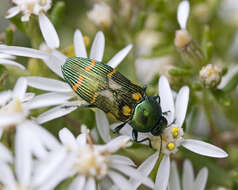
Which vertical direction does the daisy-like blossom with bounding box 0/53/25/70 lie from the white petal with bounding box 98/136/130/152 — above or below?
above

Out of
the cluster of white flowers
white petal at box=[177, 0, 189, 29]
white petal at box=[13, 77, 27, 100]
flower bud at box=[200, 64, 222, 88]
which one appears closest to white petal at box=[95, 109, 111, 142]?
the cluster of white flowers

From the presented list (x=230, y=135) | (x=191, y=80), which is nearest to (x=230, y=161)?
(x=230, y=135)

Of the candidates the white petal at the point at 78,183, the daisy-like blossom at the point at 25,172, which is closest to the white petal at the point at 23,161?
the daisy-like blossom at the point at 25,172

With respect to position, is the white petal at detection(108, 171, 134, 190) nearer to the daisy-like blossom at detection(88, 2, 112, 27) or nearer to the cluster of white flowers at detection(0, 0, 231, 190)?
the cluster of white flowers at detection(0, 0, 231, 190)

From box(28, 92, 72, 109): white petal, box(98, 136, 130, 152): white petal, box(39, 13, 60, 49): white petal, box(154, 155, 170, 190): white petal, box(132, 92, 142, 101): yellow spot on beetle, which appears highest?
box(39, 13, 60, 49): white petal

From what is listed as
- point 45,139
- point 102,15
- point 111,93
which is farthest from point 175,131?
point 102,15

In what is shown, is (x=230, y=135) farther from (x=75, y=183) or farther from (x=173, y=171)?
(x=75, y=183)

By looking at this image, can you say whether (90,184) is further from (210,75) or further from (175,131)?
(210,75)

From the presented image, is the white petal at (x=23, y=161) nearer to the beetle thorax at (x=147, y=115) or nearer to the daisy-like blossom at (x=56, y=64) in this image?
the daisy-like blossom at (x=56, y=64)
